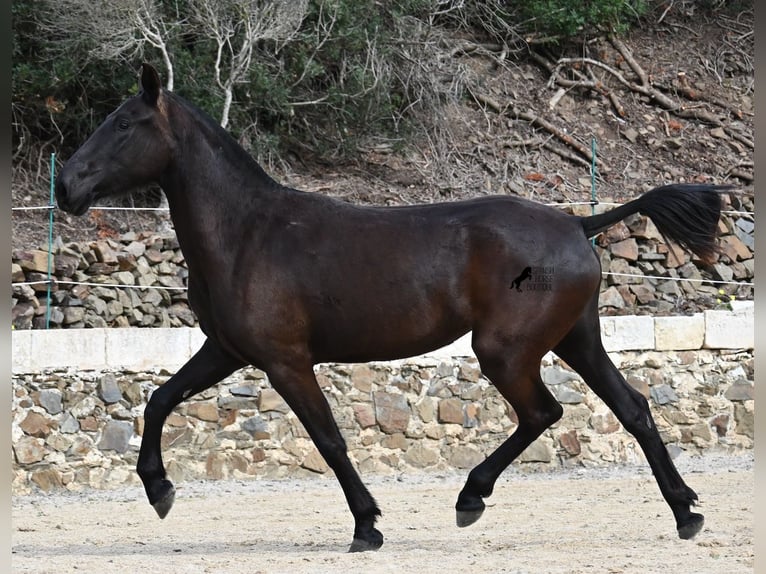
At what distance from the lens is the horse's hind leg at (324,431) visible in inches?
196

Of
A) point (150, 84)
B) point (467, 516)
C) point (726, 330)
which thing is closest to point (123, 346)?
point (150, 84)

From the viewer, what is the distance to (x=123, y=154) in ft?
16.4

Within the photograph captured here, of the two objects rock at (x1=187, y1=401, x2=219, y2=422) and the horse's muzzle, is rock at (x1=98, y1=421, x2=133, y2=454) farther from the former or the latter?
the horse's muzzle

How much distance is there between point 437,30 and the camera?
15086mm

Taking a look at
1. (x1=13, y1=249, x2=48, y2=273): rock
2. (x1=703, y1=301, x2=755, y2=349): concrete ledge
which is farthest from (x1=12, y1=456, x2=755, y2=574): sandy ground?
(x1=13, y1=249, x2=48, y2=273): rock

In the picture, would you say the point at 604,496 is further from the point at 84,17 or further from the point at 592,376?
the point at 84,17

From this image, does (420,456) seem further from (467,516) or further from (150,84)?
(150,84)

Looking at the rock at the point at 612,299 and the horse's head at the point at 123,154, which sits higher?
the horse's head at the point at 123,154

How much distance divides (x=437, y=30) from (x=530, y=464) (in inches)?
321

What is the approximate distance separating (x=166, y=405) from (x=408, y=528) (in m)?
1.61

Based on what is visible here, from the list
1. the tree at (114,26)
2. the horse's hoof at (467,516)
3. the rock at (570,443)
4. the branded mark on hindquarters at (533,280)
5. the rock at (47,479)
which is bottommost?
the rock at (47,479)

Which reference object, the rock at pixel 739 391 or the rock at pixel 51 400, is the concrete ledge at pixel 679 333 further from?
the rock at pixel 51 400

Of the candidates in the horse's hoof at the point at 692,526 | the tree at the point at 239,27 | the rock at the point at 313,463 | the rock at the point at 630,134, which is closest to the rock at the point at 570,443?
the rock at the point at 313,463

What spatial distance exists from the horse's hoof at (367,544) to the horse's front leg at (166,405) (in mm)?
922
